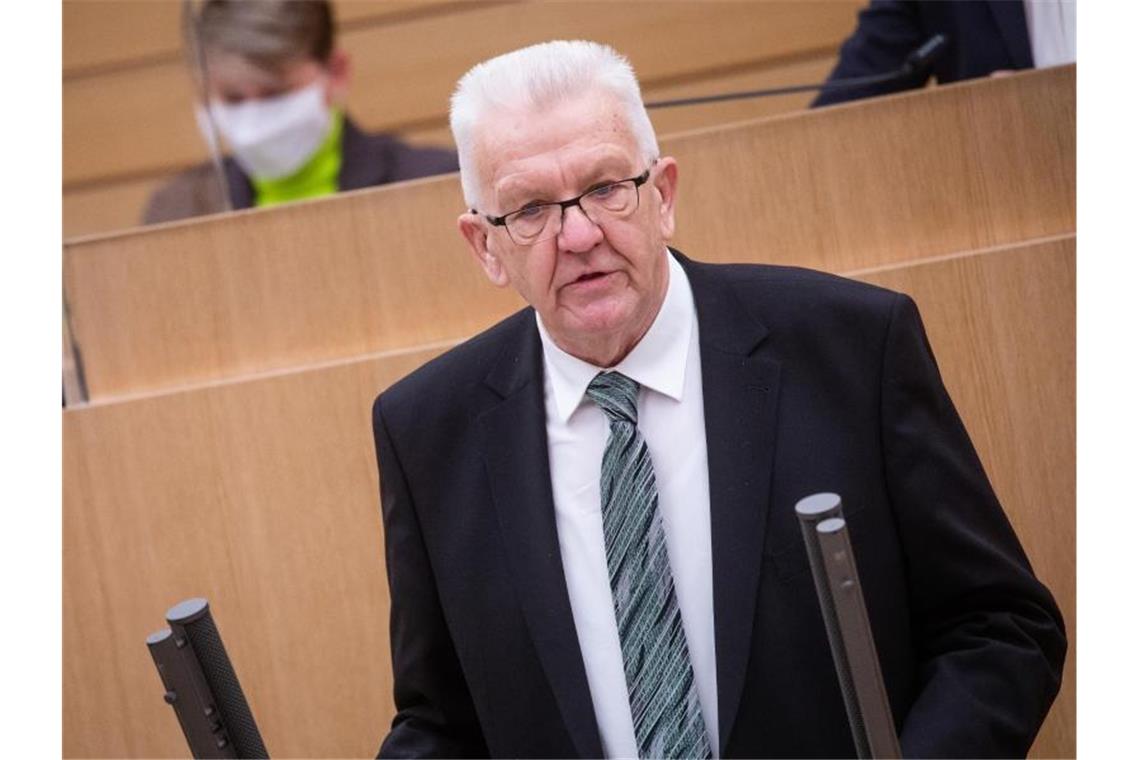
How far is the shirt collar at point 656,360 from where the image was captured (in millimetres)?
1798

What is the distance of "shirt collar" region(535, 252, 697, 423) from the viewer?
1798 mm

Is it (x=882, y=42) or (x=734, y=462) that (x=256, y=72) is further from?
(x=734, y=462)

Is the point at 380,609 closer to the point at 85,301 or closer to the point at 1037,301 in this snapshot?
the point at 85,301

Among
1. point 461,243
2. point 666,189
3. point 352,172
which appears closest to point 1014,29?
point 461,243

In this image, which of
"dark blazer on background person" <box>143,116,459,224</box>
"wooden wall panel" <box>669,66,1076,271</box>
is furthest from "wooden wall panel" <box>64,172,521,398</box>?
"dark blazer on background person" <box>143,116,459,224</box>

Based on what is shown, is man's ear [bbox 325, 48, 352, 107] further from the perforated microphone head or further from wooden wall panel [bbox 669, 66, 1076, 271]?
the perforated microphone head

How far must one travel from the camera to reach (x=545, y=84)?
1732 mm

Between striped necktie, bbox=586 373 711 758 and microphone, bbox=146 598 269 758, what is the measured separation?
428 mm

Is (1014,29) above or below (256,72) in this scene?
below

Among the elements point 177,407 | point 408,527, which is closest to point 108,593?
point 177,407

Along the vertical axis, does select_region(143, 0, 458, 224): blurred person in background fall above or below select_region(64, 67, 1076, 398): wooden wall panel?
above

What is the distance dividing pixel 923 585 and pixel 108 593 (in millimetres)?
1393

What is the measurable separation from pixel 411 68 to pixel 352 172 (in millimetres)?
943

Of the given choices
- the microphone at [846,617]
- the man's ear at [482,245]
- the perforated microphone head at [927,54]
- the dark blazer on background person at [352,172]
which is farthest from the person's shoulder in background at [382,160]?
the microphone at [846,617]
